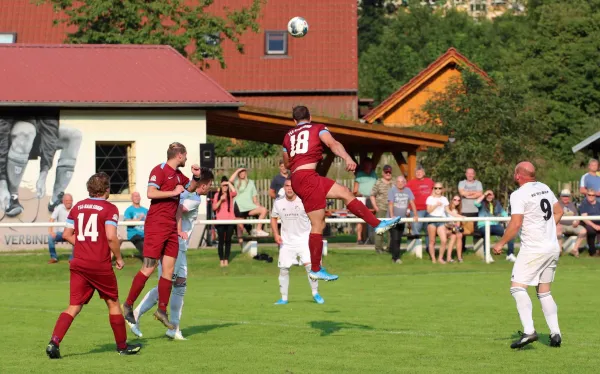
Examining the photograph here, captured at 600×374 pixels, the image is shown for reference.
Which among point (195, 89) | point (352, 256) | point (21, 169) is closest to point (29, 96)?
point (21, 169)

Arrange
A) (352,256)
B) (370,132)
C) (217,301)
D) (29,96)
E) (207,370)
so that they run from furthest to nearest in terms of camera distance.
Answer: (370,132)
(29,96)
(352,256)
(217,301)
(207,370)

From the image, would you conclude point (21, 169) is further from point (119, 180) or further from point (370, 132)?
point (370, 132)

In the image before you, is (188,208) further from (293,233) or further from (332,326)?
(293,233)

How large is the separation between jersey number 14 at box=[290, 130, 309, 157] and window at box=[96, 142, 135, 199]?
16419 millimetres

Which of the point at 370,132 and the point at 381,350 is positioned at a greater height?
the point at 370,132

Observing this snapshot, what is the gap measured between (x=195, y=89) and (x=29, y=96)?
412 cm

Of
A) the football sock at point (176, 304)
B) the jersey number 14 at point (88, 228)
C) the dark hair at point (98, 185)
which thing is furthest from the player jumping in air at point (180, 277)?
the jersey number 14 at point (88, 228)

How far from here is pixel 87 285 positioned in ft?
42.4

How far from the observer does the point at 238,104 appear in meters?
29.8

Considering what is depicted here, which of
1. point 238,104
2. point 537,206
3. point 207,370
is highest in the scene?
point 238,104

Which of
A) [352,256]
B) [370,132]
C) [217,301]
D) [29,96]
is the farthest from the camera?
[370,132]

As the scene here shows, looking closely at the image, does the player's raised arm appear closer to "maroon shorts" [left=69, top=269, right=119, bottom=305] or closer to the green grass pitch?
the green grass pitch

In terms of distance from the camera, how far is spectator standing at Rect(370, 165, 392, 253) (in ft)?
91.2

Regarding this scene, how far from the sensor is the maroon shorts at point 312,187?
14.2m
